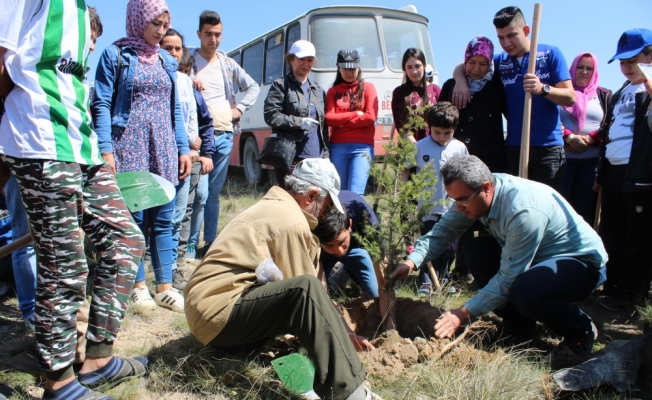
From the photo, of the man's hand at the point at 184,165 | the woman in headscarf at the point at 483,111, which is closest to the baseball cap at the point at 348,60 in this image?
the woman in headscarf at the point at 483,111

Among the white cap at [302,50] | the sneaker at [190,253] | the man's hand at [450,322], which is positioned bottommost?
the sneaker at [190,253]

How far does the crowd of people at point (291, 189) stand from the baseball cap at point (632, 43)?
11mm

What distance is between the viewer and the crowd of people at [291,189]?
1.94 m

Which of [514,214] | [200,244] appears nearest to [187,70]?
[200,244]

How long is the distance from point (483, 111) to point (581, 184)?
1.18 m

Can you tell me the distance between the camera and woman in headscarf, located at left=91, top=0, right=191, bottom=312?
2.99 metres

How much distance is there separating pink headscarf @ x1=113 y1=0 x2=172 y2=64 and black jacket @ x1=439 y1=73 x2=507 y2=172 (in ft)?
7.08

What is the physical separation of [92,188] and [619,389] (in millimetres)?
2412

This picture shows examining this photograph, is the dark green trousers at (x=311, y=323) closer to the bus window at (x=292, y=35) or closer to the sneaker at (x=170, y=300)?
the sneaker at (x=170, y=300)

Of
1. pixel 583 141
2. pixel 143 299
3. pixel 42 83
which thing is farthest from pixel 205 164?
pixel 583 141

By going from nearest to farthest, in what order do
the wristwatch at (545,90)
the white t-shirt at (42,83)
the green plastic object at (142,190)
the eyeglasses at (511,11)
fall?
the white t-shirt at (42,83), the green plastic object at (142,190), the wristwatch at (545,90), the eyeglasses at (511,11)

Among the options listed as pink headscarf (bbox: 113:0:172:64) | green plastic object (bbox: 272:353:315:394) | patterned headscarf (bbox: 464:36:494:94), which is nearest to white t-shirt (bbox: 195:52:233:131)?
pink headscarf (bbox: 113:0:172:64)

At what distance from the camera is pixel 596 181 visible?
12.9 ft

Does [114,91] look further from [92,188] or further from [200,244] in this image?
[200,244]
